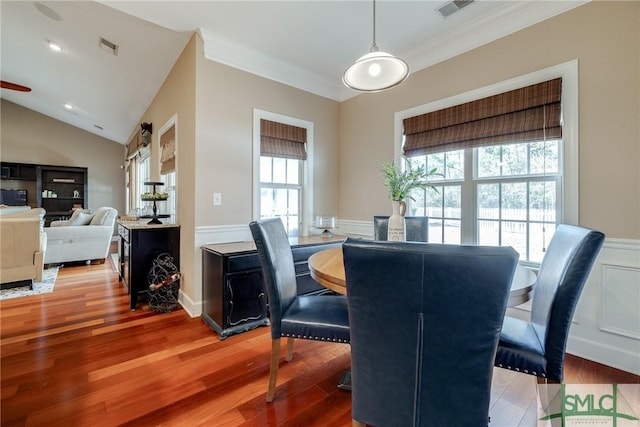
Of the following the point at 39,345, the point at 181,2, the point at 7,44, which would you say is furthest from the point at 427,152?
the point at 7,44

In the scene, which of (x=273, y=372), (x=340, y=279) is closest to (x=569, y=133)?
(x=340, y=279)

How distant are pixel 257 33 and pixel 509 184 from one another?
9.21 feet

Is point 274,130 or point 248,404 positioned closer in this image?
point 248,404

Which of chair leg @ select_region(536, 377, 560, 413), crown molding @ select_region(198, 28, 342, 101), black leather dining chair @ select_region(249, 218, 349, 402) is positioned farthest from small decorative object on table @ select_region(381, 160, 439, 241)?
crown molding @ select_region(198, 28, 342, 101)

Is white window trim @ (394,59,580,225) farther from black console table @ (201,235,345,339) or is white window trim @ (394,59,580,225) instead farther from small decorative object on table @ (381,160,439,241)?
black console table @ (201,235,345,339)

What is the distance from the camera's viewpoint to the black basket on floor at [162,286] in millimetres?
2887

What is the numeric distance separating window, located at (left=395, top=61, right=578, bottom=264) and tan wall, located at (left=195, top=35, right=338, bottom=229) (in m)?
1.67

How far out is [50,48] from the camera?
3.69m

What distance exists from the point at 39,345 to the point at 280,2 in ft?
11.3

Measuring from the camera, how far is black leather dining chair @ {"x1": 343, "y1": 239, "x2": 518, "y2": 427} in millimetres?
763

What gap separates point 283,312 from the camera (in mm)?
1643

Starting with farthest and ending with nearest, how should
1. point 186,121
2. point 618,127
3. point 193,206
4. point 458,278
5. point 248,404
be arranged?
1. point 186,121
2. point 193,206
3. point 618,127
4. point 248,404
5. point 458,278

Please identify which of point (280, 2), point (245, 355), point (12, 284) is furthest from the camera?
point (12, 284)

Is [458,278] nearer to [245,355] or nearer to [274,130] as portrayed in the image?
[245,355]
